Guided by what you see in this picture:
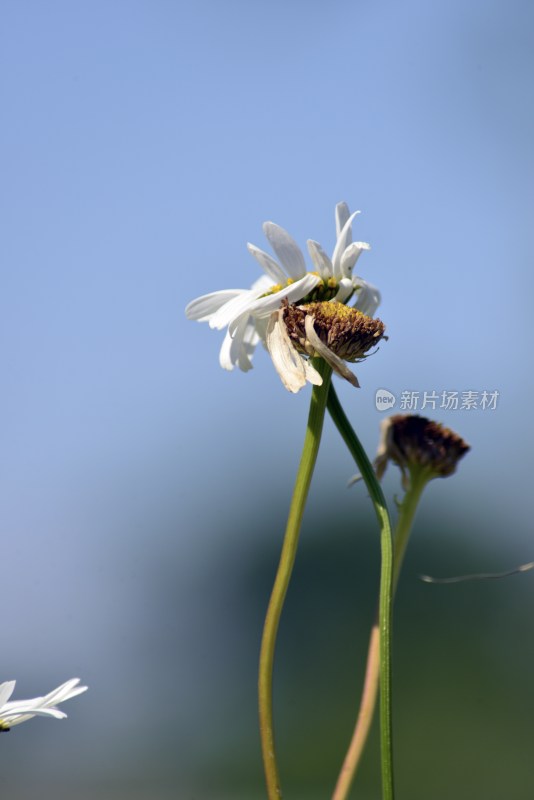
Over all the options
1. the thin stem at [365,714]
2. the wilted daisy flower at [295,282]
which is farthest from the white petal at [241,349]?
the thin stem at [365,714]

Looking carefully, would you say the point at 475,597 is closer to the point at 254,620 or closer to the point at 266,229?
the point at 254,620

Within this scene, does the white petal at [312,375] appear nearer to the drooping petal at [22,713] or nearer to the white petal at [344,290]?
the white petal at [344,290]

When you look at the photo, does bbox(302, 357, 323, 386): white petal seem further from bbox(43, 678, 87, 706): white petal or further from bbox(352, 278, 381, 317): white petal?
bbox(43, 678, 87, 706): white petal

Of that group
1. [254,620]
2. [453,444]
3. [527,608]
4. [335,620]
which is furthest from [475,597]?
[453,444]

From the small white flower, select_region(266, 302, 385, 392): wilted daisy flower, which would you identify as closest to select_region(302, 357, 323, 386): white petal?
select_region(266, 302, 385, 392): wilted daisy flower

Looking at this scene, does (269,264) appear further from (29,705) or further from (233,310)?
(29,705)

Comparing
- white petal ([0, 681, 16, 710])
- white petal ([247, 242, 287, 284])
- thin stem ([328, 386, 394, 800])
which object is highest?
white petal ([247, 242, 287, 284])
